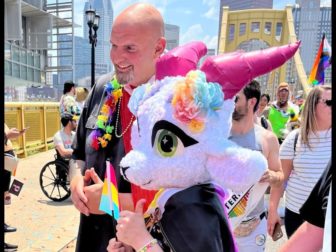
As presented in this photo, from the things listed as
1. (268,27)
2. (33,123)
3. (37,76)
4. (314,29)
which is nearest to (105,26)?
(314,29)

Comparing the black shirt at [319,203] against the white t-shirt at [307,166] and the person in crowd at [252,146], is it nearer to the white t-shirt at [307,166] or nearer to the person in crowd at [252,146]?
the person in crowd at [252,146]

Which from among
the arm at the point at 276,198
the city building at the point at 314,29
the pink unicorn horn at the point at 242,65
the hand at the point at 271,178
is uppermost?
the city building at the point at 314,29

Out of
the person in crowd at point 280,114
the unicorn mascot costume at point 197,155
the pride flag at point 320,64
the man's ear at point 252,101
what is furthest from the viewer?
the person in crowd at point 280,114

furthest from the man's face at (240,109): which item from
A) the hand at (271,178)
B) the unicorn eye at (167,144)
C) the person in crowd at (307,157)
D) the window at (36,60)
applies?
the window at (36,60)

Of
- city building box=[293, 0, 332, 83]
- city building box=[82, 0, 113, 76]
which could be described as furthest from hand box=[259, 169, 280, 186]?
city building box=[82, 0, 113, 76]

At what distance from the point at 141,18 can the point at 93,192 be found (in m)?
0.79

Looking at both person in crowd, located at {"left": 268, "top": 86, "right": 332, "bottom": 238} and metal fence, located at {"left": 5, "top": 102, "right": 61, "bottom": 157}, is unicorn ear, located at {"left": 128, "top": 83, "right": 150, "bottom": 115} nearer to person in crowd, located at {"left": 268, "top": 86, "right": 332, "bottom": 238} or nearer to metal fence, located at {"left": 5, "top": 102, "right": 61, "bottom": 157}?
person in crowd, located at {"left": 268, "top": 86, "right": 332, "bottom": 238}

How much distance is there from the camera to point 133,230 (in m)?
1.07

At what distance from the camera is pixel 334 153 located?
954 mm

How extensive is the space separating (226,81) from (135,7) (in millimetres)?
653

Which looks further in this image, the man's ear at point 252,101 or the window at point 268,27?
the window at point 268,27

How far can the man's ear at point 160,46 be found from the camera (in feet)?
4.99

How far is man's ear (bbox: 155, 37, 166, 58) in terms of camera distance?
1521mm

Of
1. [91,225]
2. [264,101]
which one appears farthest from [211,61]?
[264,101]
